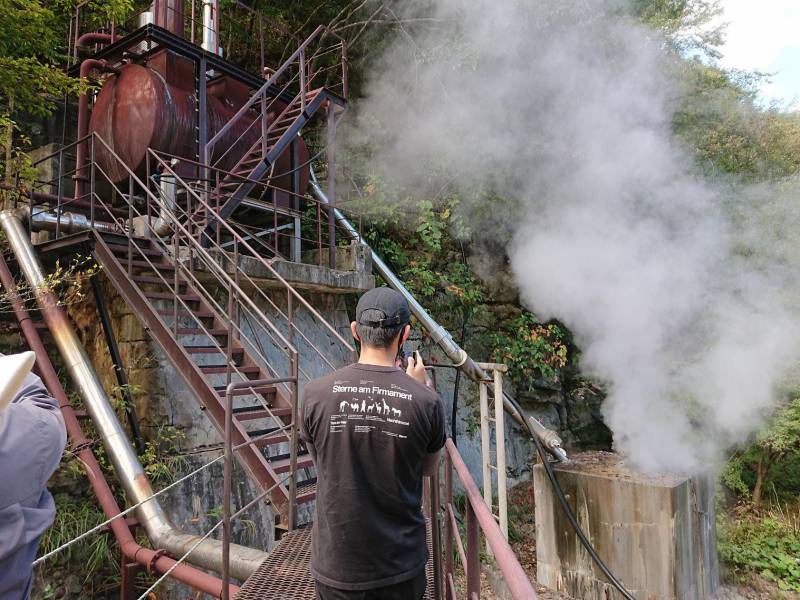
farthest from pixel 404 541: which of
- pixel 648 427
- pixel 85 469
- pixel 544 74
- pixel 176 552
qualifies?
pixel 544 74

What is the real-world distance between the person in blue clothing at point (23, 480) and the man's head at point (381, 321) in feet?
3.19

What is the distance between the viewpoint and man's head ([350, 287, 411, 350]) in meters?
1.81

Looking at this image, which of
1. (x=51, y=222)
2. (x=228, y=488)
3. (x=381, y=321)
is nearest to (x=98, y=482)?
(x=228, y=488)

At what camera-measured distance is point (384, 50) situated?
12250 millimetres

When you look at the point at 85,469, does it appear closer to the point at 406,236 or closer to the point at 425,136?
the point at 406,236

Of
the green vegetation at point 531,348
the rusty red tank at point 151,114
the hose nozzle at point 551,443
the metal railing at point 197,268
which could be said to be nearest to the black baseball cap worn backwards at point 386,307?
the metal railing at point 197,268

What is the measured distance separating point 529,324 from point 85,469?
28.8 feet

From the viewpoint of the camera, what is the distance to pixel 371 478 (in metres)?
1.68

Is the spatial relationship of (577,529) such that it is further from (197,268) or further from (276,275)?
(197,268)

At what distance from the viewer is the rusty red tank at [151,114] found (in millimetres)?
7383

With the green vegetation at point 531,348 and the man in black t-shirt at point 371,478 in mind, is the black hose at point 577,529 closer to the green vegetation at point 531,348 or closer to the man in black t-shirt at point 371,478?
the green vegetation at point 531,348

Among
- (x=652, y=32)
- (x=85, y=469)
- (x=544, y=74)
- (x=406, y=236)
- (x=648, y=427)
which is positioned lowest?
(x=648, y=427)

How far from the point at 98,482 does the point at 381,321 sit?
428 centimetres

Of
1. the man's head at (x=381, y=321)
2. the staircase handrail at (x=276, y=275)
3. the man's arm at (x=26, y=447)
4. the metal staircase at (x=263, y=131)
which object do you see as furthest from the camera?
the metal staircase at (x=263, y=131)
